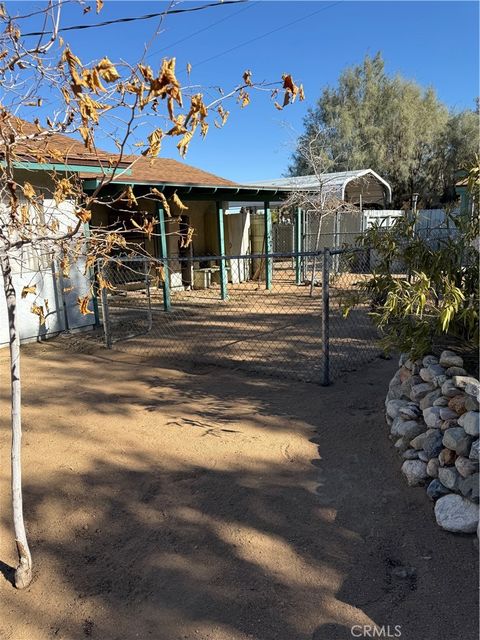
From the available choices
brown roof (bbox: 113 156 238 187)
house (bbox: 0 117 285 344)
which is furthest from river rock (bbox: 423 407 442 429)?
brown roof (bbox: 113 156 238 187)

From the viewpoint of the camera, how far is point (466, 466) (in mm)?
2697

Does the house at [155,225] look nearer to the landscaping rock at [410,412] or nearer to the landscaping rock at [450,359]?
the landscaping rock at [410,412]

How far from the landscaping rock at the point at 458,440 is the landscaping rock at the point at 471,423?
0.13ft

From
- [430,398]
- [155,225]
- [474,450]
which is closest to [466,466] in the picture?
[474,450]

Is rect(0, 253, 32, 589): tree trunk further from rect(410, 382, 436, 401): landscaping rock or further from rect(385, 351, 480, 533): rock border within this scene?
rect(410, 382, 436, 401): landscaping rock

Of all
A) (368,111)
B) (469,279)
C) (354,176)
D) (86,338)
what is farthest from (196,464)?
(368,111)

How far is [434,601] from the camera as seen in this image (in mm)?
2193

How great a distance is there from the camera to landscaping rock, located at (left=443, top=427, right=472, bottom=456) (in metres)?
2.78

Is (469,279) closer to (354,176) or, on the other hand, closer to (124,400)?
(124,400)

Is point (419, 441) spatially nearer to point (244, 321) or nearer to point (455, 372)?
point (455, 372)

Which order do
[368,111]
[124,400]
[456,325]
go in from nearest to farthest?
[456,325], [124,400], [368,111]

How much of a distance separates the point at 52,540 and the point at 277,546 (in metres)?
1.31

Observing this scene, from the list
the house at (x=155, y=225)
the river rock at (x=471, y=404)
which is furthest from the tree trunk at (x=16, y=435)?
the house at (x=155, y=225)

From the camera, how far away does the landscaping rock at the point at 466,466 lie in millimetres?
2670
